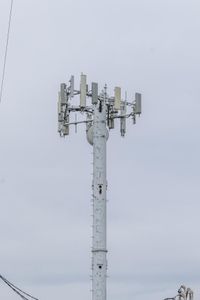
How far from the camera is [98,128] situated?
6650 centimetres

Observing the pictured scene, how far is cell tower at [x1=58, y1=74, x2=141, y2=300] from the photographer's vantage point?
Result: 6294 cm

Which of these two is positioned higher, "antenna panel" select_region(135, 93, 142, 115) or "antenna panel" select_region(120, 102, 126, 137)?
"antenna panel" select_region(135, 93, 142, 115)

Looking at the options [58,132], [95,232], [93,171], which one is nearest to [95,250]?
[95,232]

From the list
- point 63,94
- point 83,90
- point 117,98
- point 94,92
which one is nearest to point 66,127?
point 63,94

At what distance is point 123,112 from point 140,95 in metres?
2.03

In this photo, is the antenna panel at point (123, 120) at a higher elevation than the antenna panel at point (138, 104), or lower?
lower

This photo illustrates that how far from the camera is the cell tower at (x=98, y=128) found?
206 feet

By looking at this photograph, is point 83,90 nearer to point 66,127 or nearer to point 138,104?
point 66,127

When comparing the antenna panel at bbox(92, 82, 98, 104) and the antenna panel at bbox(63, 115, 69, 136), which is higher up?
the antenna panel at bbox(92, 82, 98, 104)

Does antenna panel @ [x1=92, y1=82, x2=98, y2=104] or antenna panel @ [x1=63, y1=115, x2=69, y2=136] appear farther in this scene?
antenna panel @ [x1=63, y1=115, x2=69, y2=136]

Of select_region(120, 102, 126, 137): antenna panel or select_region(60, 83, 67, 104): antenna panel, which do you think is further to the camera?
select_region(120, 102, 126, 137): antenna panel

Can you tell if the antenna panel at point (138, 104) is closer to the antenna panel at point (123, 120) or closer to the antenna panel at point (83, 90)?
the antenna panel at point (123, 120)

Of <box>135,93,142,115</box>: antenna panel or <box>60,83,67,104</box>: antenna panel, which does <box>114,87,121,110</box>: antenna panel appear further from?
<box>60,83,67,104</box>: antenna panel

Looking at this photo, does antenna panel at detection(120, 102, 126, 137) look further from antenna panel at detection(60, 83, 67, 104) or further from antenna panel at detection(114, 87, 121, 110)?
antenna panel at detection(60, 83, 67, 104)
